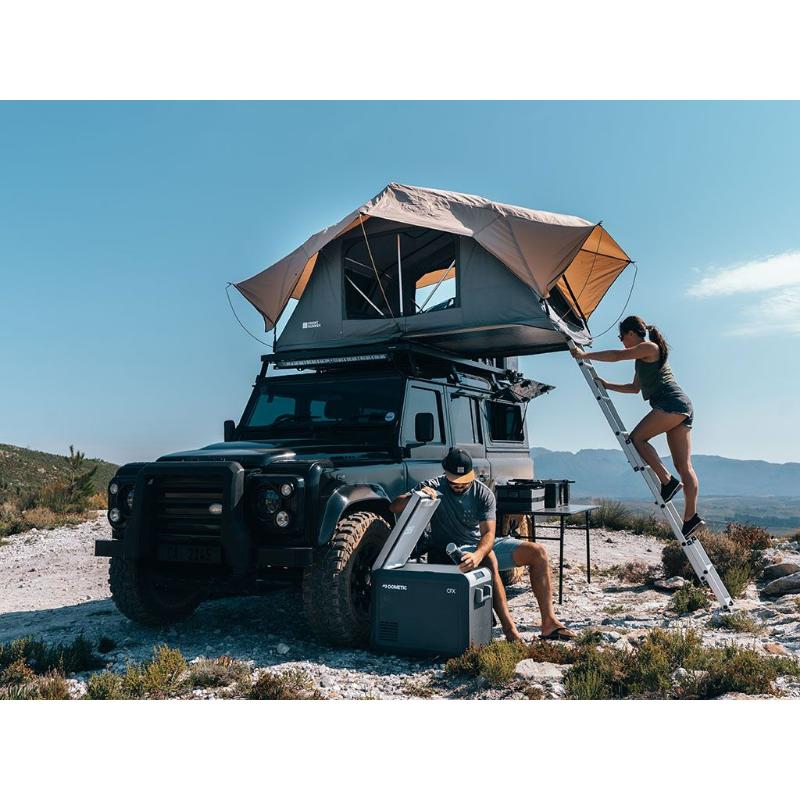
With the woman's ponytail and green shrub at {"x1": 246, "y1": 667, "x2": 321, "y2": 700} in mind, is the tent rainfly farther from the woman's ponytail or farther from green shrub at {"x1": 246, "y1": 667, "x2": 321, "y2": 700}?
green shrub at {"x1": 246, "y1": 667, "x2": 321, "y2": 700}

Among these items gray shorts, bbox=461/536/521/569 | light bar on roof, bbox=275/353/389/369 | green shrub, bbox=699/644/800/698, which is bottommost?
green shrub, bbox=699/644/800/698

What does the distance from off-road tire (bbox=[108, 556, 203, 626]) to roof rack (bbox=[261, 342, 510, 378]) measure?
236cm

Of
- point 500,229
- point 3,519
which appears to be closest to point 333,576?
point 500,229

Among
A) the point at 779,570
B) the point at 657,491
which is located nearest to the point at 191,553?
the point at 657,491

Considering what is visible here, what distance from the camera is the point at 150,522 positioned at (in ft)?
19.0

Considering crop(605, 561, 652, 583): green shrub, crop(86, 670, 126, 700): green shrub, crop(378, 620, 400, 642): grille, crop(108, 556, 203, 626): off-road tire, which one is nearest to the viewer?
crop(86, 670, 126, 700): green shrub

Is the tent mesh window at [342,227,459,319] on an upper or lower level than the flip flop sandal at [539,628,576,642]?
upper


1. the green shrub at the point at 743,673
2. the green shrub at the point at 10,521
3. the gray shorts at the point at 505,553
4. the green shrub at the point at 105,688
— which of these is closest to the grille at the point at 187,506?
the green shrub at the point at 105,688

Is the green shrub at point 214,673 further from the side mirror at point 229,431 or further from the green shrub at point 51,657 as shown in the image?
the side mirror at point 229,431

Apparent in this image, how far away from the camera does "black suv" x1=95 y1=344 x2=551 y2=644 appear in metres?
5.43

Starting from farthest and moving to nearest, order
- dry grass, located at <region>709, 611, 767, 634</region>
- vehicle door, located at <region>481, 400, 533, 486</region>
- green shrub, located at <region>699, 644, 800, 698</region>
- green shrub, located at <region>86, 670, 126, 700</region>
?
vehicle door, located at <region>481, 400, 533, 486</region>
dry grass, located at <region>709, 611, 767, 634</region>
green shrub, located at <region>86, 670, 126, 700</region>
green shrub, located at <region>699, 644, 800, 698</region>

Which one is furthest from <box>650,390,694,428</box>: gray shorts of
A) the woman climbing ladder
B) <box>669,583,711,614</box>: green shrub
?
<box>669,583,711,614</box>: green shrub

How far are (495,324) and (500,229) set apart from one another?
1005 mm

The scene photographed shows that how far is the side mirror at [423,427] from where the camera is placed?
6719mm
